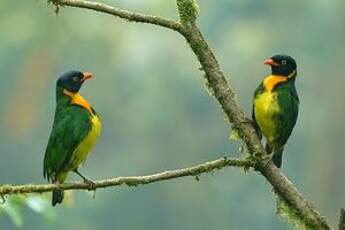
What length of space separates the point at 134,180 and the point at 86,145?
47cm

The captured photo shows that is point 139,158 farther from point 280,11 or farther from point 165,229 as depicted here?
point 280,11

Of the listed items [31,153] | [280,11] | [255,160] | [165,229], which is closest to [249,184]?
[165,229]

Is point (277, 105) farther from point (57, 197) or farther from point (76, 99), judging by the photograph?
point (57, 197)

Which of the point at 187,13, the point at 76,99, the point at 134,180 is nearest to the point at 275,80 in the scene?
the point at 187,13

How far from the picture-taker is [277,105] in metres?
3.88

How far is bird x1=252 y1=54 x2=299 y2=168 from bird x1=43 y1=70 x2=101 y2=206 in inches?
18.6

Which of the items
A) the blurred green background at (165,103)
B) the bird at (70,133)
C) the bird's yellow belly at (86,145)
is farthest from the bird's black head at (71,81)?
the blurred green background at (165,103)

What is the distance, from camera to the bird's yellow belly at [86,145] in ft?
12.5

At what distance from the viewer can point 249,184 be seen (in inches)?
1064

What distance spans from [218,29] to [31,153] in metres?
5.14

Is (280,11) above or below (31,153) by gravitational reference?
above

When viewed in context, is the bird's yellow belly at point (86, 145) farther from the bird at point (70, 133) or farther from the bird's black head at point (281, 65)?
the bird's black head at point (281, 65)

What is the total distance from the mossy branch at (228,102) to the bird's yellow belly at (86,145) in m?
0.35

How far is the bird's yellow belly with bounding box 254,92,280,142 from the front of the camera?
12.5 ft
